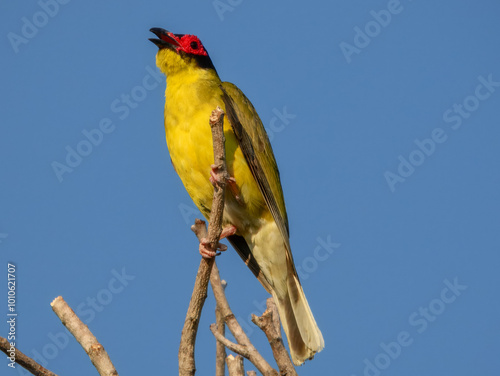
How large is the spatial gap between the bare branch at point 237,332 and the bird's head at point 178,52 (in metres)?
2.05

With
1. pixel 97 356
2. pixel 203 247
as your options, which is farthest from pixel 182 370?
pixel 203 247

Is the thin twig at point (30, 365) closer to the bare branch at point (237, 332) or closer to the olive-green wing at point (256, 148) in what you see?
the bare branch at point (237, 332)

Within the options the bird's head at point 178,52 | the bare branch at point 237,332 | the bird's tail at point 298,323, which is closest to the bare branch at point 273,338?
the bare branch at point 237,332

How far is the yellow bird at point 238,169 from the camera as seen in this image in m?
4.81

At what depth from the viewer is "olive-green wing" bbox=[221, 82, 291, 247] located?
4875 millimetres

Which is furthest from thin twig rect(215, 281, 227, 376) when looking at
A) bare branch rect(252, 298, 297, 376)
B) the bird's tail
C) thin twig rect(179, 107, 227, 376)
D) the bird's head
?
the bird's head

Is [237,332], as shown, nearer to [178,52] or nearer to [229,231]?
[229,231]

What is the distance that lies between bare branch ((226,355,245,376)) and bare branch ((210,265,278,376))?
0.24m

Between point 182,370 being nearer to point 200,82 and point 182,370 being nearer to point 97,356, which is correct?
point 97,356

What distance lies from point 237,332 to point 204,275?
1.53 ft

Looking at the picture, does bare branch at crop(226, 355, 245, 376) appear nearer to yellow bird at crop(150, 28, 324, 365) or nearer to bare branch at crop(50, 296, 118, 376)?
bare branch at crop(50, 296, 118, 376)

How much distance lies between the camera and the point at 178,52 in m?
5.32

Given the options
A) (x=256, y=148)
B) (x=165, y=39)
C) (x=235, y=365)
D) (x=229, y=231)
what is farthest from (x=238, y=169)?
(x=235, y=365)

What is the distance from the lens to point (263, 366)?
3.17 metres
